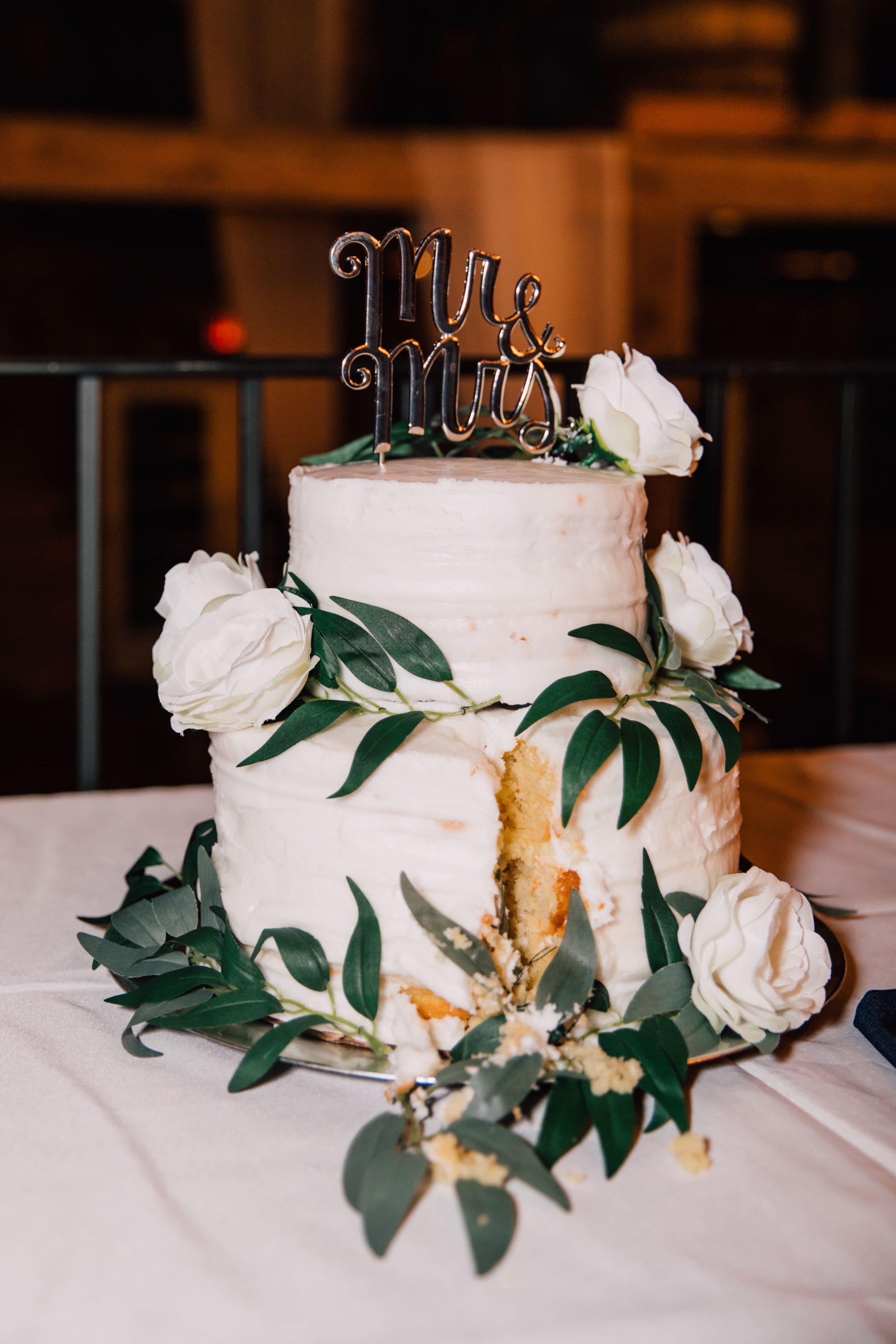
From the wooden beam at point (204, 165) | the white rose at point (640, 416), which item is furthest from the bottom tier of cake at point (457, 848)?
the wooden beam at point (204, 165)

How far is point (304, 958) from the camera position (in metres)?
0.90

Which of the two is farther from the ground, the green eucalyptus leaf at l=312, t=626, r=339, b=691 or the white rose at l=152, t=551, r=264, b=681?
the white rose at l=152, t=551, r=264, b=681

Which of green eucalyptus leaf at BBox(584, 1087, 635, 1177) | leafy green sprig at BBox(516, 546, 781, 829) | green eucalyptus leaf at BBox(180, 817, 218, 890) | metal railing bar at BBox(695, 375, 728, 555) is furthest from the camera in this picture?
metal railing bar at BBox(695, 375, 728, 555)

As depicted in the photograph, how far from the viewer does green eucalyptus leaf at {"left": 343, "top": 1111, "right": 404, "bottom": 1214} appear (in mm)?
732

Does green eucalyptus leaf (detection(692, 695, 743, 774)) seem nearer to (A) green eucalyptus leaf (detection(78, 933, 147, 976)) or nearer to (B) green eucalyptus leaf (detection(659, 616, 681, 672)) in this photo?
(B) green eucalyptus leaf (detection(659, 616, 681, 672))

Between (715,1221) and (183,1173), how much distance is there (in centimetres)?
33

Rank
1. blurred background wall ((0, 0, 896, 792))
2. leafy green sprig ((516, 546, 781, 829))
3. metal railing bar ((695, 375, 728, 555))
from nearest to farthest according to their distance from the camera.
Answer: leafy green sprig ((516, 546, 781, 829)) → metal railing bar ((695, 375, 728, 555)) → blurred background wall ((0, 0, 896, 792))

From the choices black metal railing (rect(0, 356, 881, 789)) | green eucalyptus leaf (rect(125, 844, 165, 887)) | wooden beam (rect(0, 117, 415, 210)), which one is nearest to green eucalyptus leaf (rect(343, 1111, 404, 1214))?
green eucalyptus leaf (rect(125, 844, 165, 887))

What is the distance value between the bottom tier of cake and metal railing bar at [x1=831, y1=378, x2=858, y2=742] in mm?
1182

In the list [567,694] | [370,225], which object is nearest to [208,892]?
[567,694]

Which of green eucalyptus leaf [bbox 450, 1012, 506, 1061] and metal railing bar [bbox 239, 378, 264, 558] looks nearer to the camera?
green eucalyptus leaf [bbox 450, 1012, 506, 1061]

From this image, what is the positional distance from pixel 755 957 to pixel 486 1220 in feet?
0.87

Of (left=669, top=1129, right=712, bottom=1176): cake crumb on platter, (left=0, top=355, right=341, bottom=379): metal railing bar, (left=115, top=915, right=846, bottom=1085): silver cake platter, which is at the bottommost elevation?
(left=669, top=1129, right=712, bottom=1176): cake crumb on platter

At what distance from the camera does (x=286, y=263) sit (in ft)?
14.3
